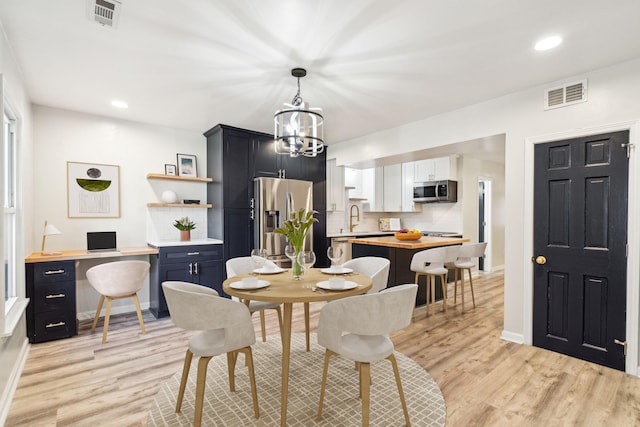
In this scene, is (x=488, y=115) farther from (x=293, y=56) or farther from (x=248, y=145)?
(x=248, y=145)

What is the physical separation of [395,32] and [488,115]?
1795mm

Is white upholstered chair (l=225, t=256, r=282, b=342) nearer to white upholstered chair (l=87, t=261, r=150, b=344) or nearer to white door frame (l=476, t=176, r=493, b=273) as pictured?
white upholstered chair (l=87, t=261, r=150, b=344)

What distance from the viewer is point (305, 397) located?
2215mm

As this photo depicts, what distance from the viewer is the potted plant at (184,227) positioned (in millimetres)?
4390

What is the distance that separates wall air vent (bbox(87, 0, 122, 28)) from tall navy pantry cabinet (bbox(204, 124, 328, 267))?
237 cm

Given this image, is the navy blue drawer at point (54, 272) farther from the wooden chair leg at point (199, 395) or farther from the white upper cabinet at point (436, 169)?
the white upper cabinet at point (436, 169)

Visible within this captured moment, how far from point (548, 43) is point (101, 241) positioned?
478 cm

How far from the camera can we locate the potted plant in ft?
14.4

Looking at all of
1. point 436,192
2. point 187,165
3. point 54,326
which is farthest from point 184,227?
point 436,192

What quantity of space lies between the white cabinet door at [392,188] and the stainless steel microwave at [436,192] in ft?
1.41

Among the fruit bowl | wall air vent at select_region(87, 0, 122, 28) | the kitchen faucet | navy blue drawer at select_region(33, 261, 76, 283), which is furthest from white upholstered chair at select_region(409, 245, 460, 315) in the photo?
navy blue drawer at select_region(33, 261, 76, 283)

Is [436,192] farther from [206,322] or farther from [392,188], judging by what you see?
[206,322]

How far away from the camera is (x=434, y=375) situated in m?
2.52

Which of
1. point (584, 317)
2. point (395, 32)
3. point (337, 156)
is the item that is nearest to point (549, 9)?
point (395, 32)
